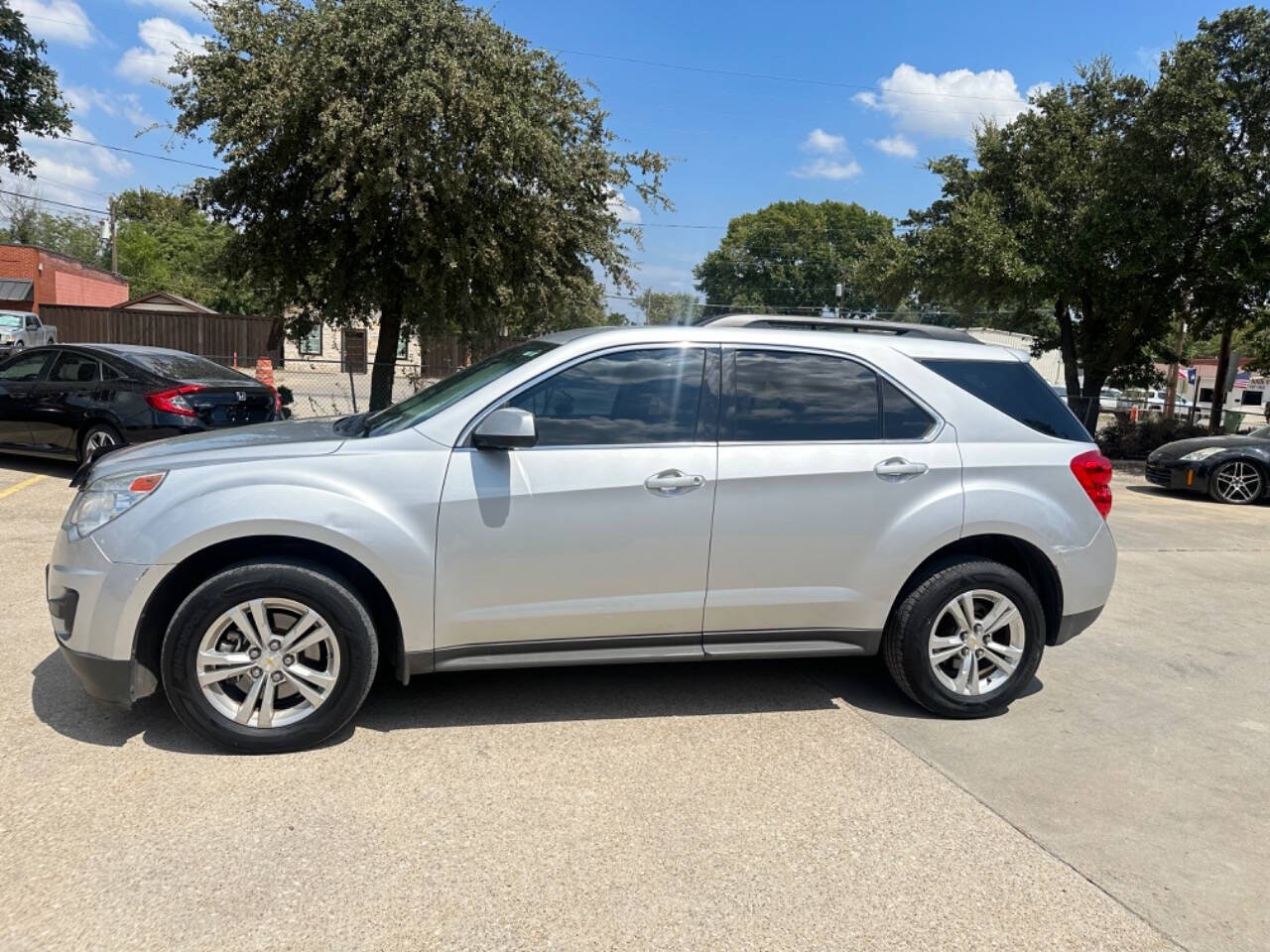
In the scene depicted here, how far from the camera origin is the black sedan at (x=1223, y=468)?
12.5 m

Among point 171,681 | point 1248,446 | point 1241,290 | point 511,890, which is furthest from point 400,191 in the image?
point 1241,290

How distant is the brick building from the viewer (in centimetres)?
4028

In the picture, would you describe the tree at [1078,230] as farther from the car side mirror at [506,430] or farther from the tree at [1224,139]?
the car side mirror at [506,430]

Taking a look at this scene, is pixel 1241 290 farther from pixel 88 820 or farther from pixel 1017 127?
pixel 88 820

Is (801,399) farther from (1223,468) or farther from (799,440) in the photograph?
(1223,468)

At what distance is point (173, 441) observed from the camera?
4.15 meters

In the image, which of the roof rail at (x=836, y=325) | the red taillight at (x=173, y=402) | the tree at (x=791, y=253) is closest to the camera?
the roof rail at (x=836, y=325)

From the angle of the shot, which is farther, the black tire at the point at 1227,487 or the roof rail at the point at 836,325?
the black tire at the point at 1227,487

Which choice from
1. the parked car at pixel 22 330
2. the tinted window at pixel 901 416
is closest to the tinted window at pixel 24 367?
the tinted window at pixel 901 416

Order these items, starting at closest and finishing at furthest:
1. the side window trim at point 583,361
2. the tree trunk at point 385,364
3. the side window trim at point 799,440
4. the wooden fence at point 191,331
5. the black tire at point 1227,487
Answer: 1. the side window trim at point 583,361
2. the side window trim at point 799,440
3. the black tire at point 1227,487
4. the tree trunk at point 385,364
5. the wooden fence at point 191,331

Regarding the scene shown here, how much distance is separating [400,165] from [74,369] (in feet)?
15.4

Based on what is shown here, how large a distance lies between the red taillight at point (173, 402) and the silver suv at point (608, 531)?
5257 mm

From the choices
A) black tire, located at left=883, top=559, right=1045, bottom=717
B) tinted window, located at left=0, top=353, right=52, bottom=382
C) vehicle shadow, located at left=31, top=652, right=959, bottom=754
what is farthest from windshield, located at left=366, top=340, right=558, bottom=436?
tinted window, located at left=0, top=353, right=52, bottom=382

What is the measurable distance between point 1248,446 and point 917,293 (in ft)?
37.7
